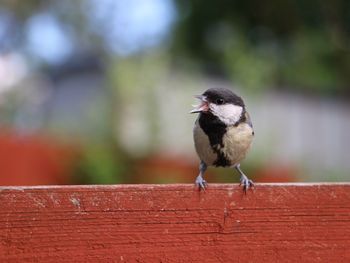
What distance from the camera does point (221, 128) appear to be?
3.02 m

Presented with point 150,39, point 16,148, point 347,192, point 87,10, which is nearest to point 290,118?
point 150,39

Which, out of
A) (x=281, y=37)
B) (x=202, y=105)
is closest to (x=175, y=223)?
(x=202, y=105)

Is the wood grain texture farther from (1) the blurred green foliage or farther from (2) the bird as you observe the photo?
(1) the blurred green foliage

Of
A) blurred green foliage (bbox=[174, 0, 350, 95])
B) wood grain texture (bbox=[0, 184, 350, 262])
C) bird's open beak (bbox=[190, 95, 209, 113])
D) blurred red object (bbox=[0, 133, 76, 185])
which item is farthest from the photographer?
blurred green foliage (bbox=[174, 0, 350, 95])

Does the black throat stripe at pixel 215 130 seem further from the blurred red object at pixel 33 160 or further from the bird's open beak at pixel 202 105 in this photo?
the blurred red object at pixel 33 160

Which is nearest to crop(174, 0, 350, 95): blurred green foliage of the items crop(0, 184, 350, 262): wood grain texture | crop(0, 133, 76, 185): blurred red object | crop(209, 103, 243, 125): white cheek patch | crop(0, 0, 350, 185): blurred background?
crop(0, 0, 350, 185): blurred background

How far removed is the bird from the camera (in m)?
2.99

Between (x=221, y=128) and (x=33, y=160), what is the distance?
4060 millimetres

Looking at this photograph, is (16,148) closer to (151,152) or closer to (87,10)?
(151,152)

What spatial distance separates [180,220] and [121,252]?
0.53 feet

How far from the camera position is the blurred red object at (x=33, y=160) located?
21.5ft

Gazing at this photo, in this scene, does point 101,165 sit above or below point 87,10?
below

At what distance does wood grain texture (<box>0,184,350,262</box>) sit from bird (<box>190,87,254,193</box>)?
123 centimetres

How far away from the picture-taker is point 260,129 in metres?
8.77
